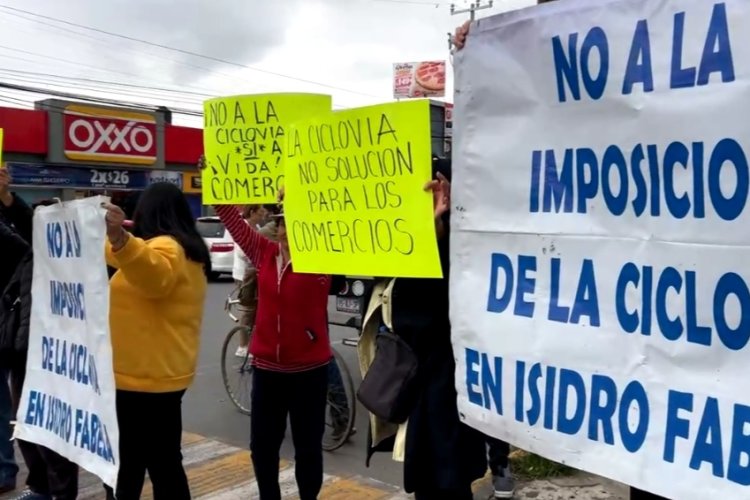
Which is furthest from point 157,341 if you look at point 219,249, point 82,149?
point 82,149

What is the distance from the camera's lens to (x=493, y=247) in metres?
2.18

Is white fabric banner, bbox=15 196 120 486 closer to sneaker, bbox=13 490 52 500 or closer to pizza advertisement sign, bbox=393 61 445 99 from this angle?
sneaker, bbox=13 490 52 500

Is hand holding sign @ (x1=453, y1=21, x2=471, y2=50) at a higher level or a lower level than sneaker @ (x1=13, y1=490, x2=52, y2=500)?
higher

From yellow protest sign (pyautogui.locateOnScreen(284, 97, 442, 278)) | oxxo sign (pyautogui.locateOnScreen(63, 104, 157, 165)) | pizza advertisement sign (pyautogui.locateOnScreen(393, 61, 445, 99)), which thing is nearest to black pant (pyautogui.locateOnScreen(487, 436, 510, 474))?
yellow protest sign (pyautogui.locateOnScreen(284, 97, 442, 278))

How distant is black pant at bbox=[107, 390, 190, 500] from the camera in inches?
125

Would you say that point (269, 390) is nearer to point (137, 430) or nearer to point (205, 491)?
point (137, 430)

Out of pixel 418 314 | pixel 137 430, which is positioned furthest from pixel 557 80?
pixel 137 430

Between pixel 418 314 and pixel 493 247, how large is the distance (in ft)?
1.67

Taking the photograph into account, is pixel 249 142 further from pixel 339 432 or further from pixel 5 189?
pixel 339 432

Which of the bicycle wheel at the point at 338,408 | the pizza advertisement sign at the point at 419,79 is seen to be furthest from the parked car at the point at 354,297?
the pizza advertisement sign at the point at 419,79

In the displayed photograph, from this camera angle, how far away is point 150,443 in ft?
10.6

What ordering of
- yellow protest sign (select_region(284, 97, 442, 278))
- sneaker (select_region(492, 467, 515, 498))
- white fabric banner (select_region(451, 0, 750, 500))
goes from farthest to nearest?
sneaker (select_region(492, 467, 515, 498)) → yellow protest sign (select_region(284, 97, 442, 278)) → white fabric banner (select_region(451, 0, 750, 500))

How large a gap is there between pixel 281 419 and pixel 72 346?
1002 millimetres

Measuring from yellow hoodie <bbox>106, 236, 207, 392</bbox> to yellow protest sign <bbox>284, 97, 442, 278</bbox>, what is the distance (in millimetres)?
542
